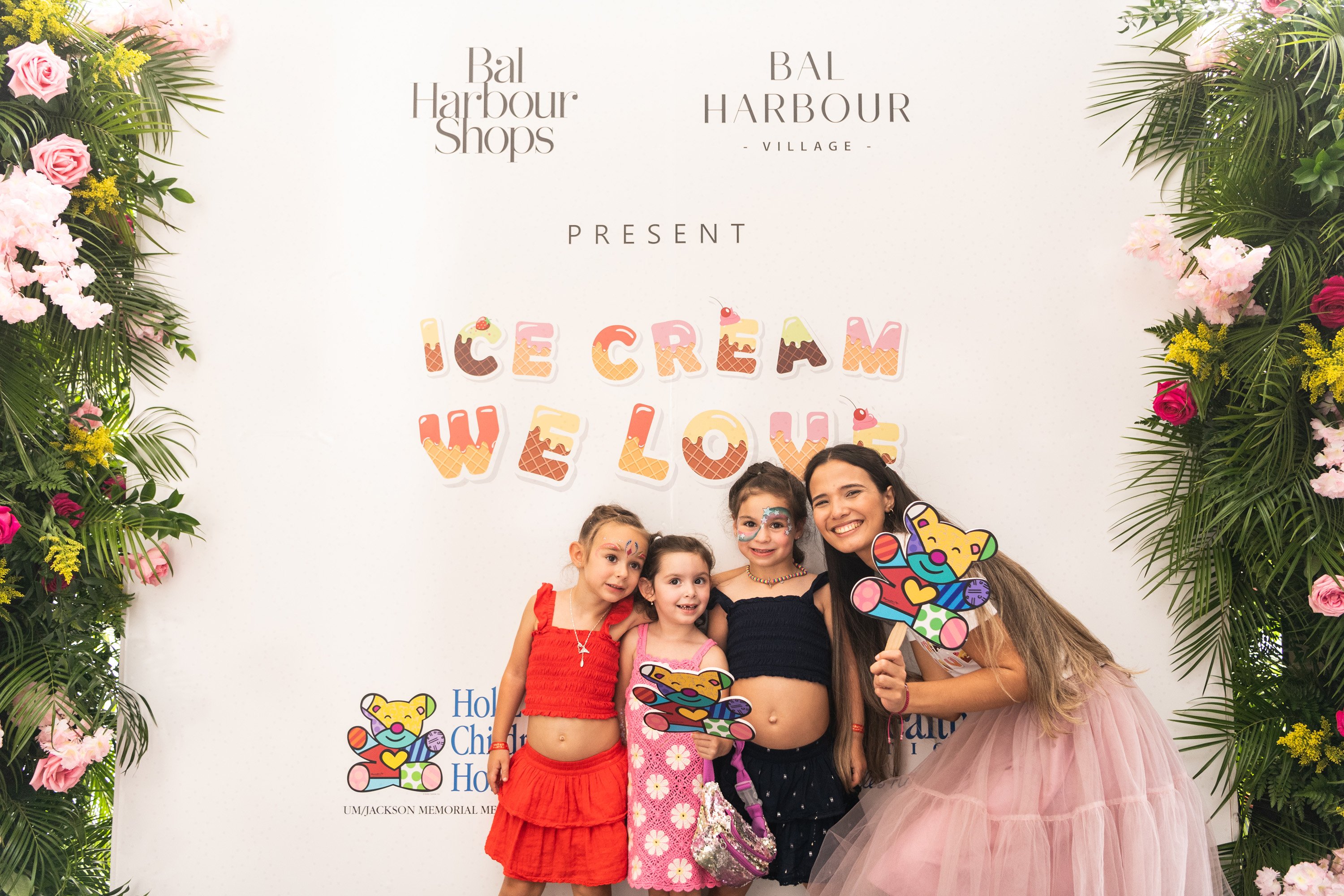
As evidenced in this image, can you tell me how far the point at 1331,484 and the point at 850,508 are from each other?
3.94 feet

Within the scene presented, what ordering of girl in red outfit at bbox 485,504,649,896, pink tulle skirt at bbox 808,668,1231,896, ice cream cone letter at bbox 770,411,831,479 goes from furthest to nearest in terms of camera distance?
ice cream cone letter at bbox 770,411,831,479 < girl in red outfit at bbox 485,504,649,896 < pink tulle skirt at bbox 808,668,1231,896

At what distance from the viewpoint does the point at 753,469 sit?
2547 mm

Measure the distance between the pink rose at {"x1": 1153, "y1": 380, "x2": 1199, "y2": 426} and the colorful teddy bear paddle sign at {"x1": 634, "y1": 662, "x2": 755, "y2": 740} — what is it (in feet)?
4.70

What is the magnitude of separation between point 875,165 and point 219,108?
2074 mm

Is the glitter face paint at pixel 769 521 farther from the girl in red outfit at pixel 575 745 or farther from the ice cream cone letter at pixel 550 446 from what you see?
the ice cream cone letter at pixel 550 446

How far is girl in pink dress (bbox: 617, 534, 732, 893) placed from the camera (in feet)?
7.59

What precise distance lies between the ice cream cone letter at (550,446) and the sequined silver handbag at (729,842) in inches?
39.2

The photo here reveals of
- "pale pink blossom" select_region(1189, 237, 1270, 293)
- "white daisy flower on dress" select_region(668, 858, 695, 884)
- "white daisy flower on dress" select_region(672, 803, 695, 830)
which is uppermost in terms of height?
"pale pink blossom" select_region(1189, 237, 1270, 293)

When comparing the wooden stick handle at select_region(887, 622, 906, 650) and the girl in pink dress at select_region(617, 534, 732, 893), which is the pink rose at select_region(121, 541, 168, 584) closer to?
the girl in pink dress at select_region(617, 534, 732, 893)

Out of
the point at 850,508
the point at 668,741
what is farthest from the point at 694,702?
the point at 850,508

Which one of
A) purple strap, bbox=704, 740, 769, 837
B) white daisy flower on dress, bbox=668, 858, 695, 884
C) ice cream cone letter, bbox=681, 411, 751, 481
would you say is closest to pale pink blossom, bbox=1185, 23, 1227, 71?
ice cream cone letter, bbox=681, 411, 751, 481

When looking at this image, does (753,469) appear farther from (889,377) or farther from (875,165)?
(875,165)

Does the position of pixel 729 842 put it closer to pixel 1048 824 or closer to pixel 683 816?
pixel 683 816

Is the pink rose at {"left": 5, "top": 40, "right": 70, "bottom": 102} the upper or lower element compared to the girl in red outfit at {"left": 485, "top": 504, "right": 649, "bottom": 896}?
upper
